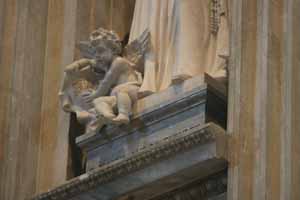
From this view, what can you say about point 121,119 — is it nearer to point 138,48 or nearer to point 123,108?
point 123,108

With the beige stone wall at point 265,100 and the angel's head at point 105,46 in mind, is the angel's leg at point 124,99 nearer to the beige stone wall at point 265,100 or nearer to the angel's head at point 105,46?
the angel's head at point 105,46

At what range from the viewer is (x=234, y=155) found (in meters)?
8.23

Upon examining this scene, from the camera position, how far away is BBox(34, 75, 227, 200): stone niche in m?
8.39

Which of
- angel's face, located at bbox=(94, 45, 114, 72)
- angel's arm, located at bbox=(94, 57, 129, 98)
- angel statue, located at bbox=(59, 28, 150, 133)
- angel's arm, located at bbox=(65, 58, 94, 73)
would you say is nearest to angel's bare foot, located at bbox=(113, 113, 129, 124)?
angel statue, located at bbox=(59, 28, 150, 133)

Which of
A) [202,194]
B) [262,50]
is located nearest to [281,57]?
[262,50]

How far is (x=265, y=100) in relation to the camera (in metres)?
8.13

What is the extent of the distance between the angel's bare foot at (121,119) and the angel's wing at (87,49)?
48 cm

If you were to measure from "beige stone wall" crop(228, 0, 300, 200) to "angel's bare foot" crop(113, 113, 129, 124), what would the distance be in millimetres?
676

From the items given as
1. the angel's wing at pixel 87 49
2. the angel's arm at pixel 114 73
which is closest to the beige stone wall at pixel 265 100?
the angel's arm at pixel 114 73

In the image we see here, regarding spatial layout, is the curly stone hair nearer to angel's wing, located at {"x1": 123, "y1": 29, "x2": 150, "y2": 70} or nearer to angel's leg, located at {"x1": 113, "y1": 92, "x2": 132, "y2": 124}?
angel's wing, located at {"x1": 123, "y1": 29, "x2": 150, "y2": 70}

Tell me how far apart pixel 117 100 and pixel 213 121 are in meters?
0.53

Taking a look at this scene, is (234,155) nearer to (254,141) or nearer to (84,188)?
(254,141)

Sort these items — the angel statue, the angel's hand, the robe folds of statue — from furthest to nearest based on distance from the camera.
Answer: the angel's hand → the angel statue → the robe folds of statue

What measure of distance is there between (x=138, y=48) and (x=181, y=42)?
0.34 m
